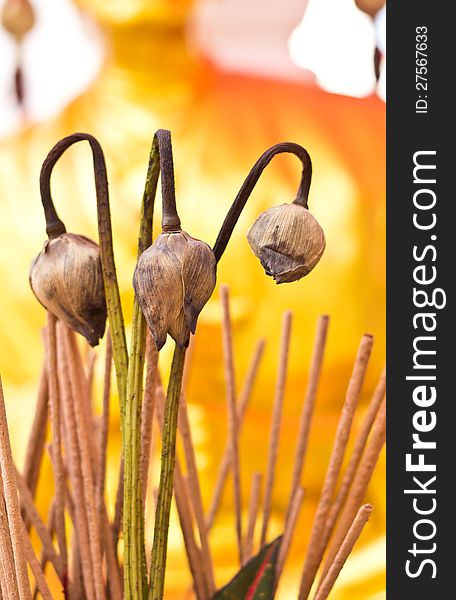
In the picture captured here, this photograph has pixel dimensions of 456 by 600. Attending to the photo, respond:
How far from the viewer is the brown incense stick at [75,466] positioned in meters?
0.34

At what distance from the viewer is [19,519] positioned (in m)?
0.30

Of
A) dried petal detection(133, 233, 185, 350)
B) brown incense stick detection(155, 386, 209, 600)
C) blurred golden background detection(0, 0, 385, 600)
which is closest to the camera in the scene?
dried petal detection(133, 233, 185, 350)

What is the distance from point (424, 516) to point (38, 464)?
7.1 inches

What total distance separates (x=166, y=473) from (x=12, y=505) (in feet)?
0.17

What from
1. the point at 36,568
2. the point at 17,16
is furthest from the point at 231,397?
the point at 17,16

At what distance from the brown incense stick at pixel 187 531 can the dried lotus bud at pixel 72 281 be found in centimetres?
7

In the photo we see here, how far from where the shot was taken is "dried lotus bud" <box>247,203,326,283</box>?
0.29 m

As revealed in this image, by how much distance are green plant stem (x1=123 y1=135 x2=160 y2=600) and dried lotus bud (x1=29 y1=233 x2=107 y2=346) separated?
0.02m

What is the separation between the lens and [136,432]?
29 centimetres

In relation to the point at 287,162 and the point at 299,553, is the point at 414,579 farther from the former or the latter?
the point at 287,162

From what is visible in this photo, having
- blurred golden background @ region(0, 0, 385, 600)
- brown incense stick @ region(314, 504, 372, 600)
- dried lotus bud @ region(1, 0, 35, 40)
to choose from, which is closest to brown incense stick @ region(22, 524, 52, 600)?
brown incense stick @ region(314, 504, 372, 600)

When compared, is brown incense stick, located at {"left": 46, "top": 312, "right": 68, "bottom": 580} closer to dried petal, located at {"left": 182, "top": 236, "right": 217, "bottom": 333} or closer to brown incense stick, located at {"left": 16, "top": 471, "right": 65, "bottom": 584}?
brown incense stick, located at {"left": 16, "top": 471, "right": 65, "bottom": 584}

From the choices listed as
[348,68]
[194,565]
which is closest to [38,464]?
[194,565]

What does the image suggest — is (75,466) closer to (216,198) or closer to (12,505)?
(12,505)
